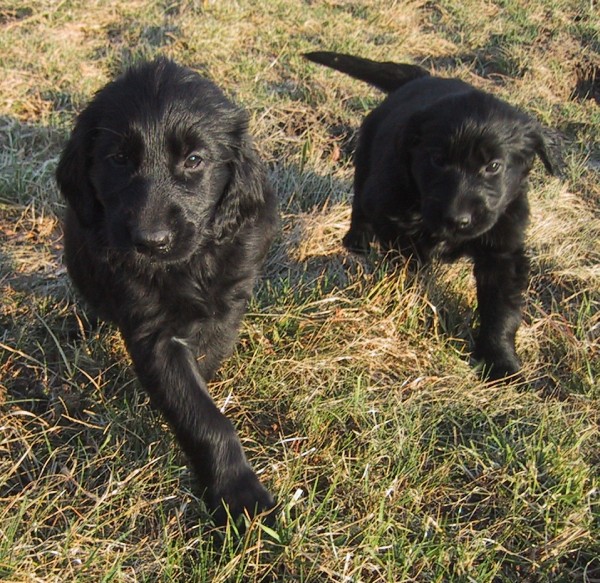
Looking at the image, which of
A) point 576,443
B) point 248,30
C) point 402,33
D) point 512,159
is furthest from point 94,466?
point 402,33

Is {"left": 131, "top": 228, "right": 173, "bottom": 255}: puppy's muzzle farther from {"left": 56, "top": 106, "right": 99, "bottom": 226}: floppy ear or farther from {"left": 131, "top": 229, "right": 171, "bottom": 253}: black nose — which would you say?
{"left": 56, "top": 106, "right": 99, "bottom": 226}: floppy ear

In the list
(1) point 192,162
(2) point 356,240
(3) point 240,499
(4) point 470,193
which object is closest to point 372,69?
(2) point 356,240

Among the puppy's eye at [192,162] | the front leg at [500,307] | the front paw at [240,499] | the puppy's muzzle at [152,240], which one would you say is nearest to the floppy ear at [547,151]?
the front leg at [500,307]

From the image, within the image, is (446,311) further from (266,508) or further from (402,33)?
(402,33)

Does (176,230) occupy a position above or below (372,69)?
above

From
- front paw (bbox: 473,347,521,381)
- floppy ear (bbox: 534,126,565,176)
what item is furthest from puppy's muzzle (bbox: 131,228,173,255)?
floppy ear (bbox: 534,126,565,176)

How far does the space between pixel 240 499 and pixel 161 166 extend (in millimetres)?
947

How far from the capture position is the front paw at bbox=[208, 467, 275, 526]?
183cm

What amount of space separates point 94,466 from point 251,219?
0.89m

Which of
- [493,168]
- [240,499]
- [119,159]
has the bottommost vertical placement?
[240,499]

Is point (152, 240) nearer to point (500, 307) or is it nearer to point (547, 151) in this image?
point (500, 307)

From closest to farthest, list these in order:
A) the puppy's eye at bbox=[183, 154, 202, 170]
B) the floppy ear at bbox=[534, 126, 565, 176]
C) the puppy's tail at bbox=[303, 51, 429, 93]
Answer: the puppy's eye at bbox=[183, 154, 202, 170] < the floppy ear at bbox=[534, 126, 565, 176] < the puppy's tail at bbox=[303, 51, 429, 93]

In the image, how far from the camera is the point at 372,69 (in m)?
3.57

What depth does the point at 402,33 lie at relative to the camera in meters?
5.60
